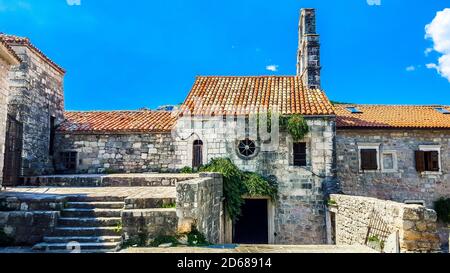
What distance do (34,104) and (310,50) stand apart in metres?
12.6

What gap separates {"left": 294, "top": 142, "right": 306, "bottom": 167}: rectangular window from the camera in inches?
486

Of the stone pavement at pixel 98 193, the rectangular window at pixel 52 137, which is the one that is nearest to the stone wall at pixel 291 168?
the stone pavement at pixel 98 193

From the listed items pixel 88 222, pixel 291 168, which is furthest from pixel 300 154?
pixel 88 222

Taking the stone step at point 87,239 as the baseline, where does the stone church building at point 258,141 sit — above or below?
above

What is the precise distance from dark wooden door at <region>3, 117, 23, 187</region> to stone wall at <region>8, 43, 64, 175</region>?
237 mm

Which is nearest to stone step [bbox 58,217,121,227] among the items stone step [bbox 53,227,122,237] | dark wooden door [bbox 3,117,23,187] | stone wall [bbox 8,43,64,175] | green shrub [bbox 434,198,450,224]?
stone step [bbox 53,227,122,237]

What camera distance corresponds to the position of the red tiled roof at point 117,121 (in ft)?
43.6

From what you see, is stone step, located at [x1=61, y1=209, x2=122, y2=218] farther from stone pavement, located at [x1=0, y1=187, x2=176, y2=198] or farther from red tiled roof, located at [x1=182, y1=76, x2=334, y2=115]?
red tiled roof, located at [x1=182, y1=76, x2=334, y2=115]

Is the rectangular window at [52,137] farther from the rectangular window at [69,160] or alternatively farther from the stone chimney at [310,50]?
the stone chimney at [310,50]

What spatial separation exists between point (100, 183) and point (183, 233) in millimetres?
5965

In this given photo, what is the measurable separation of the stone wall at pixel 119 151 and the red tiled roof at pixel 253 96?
212cm

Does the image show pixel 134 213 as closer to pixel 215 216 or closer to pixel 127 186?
pixel 215 216

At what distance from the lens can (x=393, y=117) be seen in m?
16.3

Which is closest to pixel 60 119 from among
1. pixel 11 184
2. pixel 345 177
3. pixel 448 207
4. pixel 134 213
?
pixel 11 184
